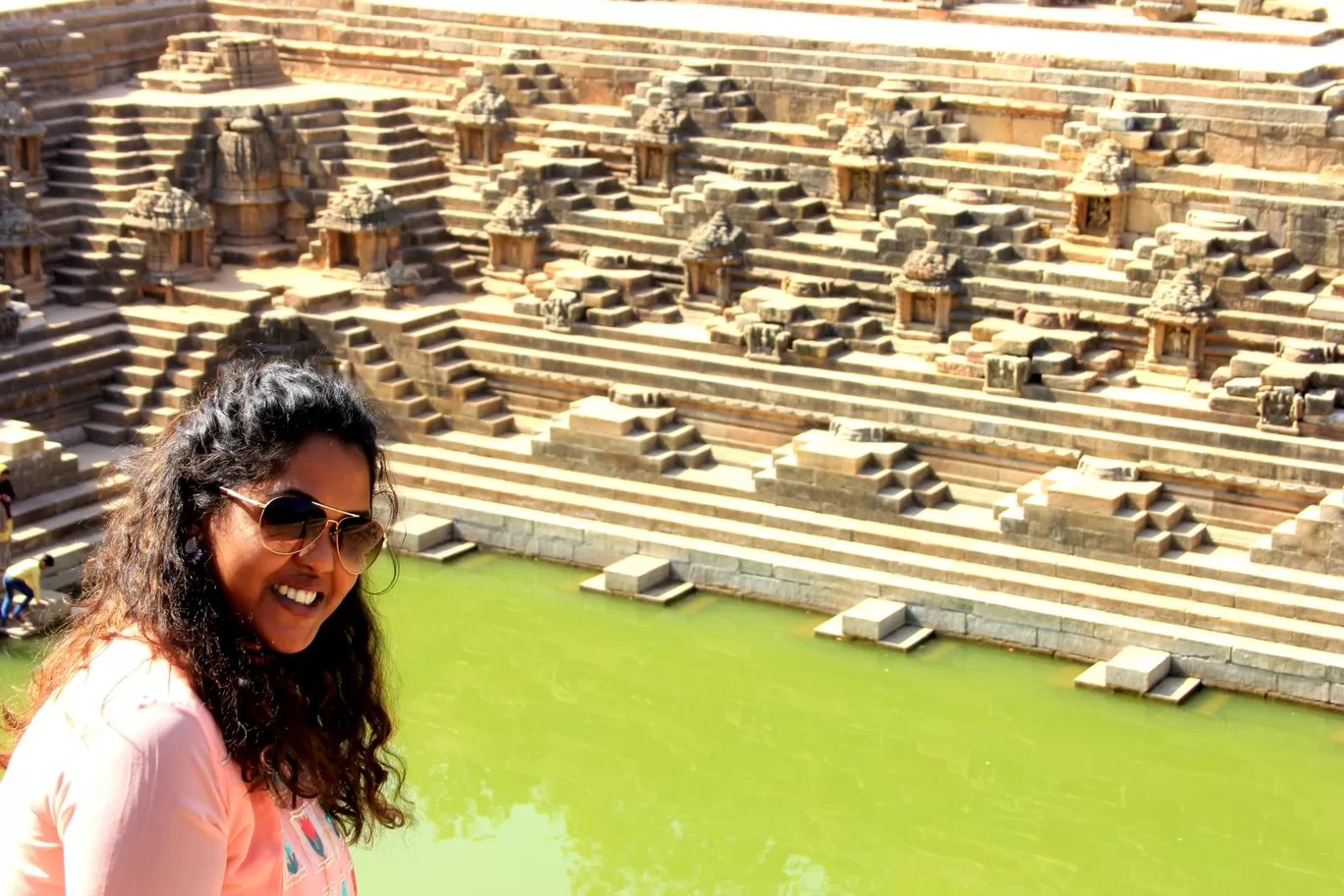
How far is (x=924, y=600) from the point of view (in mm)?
15789

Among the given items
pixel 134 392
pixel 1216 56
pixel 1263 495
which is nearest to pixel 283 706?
pixel 1263 495

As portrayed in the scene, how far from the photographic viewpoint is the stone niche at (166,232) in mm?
19781

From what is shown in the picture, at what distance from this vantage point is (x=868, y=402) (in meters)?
17.5

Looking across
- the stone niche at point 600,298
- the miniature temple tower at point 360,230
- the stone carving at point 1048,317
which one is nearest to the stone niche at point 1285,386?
the stone carving at point 1048,317

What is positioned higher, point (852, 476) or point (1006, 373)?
point (1006, 373)

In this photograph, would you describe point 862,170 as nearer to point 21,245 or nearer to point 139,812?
point 21,245

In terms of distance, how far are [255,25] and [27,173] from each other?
452 centimetres

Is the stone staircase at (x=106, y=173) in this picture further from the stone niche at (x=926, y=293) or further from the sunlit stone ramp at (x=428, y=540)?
the stone niche at (x=926, y=293)

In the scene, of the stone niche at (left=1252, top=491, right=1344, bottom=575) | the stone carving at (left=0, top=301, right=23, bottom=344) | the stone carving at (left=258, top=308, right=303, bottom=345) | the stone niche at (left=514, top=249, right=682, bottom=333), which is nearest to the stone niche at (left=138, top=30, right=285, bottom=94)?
the stone carving at (left=258, top=308, right=303, bottom=345)

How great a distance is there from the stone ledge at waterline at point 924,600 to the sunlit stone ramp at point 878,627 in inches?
6.1

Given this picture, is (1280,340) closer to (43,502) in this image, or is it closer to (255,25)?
(43,502)

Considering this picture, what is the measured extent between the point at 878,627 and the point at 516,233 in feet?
22.4

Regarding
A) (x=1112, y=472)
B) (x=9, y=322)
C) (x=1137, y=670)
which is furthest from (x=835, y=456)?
(x=9, y=322)

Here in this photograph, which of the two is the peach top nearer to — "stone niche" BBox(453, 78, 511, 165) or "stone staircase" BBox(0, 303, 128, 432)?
"stone staircase" BBox(0, 303, 128, 432)
